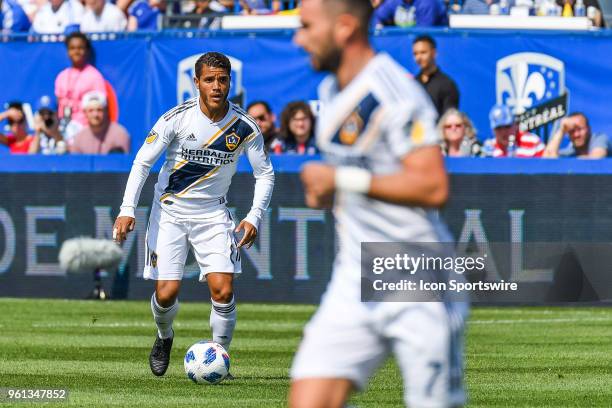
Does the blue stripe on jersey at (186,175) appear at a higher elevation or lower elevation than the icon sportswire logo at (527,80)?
lower

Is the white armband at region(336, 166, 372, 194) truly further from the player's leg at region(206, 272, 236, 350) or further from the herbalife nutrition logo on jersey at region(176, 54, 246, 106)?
the herbalife nutrition logo on jersey at region(176, 54, 246, 106)

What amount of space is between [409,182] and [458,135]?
13754mm

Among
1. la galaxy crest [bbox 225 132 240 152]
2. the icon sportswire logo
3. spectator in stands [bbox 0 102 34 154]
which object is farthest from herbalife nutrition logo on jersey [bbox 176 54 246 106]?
la galaxy crest [bbox 225 132 240 152]

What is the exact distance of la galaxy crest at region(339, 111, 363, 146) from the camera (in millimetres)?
5742

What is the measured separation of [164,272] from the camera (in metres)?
12.1

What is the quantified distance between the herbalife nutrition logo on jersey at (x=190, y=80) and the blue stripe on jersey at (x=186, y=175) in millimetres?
8683

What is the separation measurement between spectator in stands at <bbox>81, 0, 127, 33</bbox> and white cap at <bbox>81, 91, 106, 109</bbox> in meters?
1.66

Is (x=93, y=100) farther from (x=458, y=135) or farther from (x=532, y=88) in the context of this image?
(x=532, y=88)

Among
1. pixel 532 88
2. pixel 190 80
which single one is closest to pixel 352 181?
pixel 532 88

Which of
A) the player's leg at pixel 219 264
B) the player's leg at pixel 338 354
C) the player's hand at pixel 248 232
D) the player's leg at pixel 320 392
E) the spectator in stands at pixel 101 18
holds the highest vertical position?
the spectator in stands at pixel 101 18

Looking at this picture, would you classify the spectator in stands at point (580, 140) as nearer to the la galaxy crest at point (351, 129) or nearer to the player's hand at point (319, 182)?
the la galaxy crest at point (351, 129)

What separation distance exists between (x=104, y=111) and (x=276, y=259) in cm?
348

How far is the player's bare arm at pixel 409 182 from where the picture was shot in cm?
555

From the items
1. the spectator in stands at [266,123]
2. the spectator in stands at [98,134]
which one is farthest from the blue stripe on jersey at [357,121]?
the spectator in stands at [98,134]
